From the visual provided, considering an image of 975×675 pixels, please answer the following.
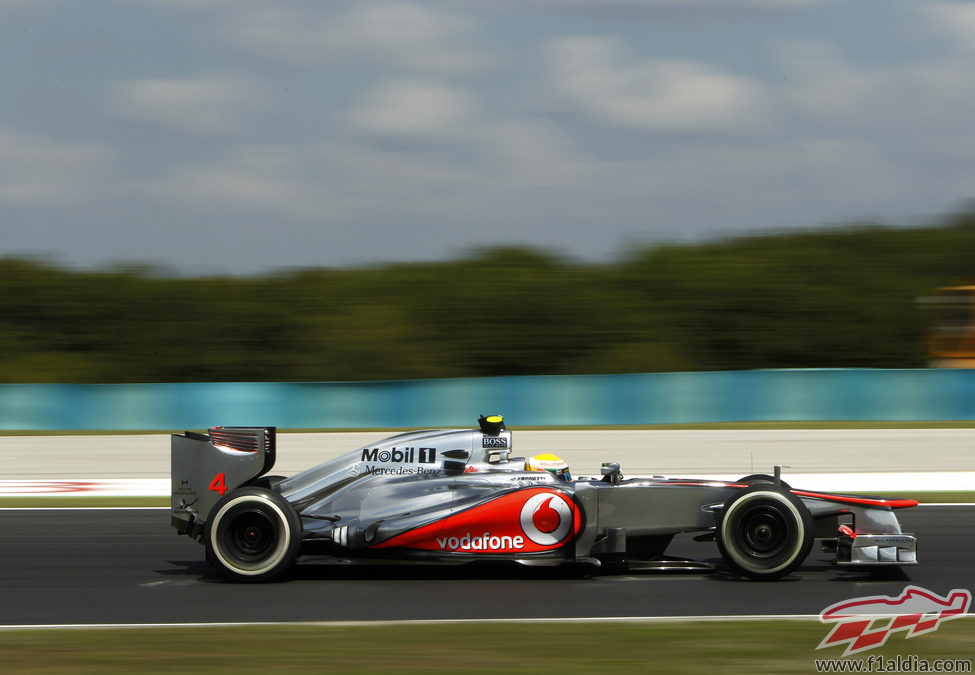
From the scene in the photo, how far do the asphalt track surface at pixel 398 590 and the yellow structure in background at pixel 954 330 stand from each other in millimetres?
16708

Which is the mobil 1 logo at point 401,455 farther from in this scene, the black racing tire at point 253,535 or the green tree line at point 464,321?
the green tree line at point 464,321

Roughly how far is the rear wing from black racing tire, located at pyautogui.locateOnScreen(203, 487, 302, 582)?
30 cm

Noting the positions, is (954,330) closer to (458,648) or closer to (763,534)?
(763,534)

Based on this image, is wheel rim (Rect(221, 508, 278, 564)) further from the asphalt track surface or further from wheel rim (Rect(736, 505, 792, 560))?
wheel rim (Rect(736, 505, 792, 560))

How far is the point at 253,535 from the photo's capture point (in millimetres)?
7406

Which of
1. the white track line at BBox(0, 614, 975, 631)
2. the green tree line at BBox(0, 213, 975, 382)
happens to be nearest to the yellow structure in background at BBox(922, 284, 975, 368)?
the green tree line at BBox(0, 213, 975, 382)

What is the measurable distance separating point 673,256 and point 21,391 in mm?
17721

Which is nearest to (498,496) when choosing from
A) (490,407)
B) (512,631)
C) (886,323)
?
(512,631)

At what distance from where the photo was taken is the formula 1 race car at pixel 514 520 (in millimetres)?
7191

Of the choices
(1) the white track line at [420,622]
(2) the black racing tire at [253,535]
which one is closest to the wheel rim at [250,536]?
(2) the black racing tire at [253,535]

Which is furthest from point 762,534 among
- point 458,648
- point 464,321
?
point 464,321

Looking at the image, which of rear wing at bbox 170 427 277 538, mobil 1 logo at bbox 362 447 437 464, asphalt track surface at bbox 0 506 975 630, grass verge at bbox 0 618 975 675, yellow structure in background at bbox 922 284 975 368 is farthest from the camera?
yellow structure in background at bbox 922 284 975 368

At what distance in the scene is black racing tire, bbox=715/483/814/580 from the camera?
7.09 metres

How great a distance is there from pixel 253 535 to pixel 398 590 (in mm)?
1032
